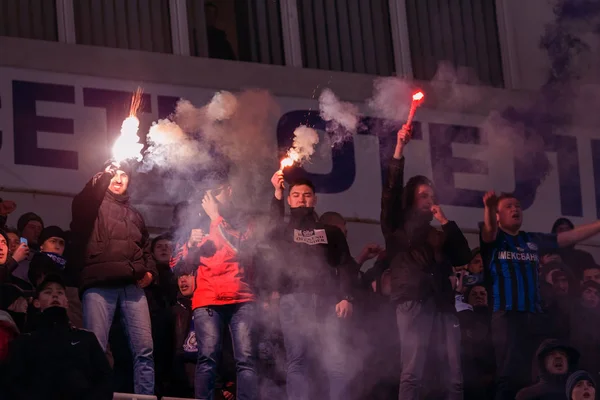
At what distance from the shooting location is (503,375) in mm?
12430

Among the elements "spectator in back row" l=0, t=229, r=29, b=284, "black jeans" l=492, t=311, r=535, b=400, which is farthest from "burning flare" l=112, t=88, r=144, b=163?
"black jeans" l=492, t=311, r=535, b=400

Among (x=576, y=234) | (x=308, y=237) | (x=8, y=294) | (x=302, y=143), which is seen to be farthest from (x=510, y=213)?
(x=8, y=294)

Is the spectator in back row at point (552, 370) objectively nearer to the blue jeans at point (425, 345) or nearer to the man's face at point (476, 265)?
the blue jeans at point (425, 345)

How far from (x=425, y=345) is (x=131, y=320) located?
95.7 inches

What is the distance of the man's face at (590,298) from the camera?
13.5 meters

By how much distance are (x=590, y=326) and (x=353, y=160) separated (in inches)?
174

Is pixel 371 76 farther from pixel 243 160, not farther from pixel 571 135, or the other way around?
pixel 243 160

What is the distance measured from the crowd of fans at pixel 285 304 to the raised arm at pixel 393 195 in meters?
0.01

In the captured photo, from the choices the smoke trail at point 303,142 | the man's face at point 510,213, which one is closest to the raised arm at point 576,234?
the man's face at point 510,213

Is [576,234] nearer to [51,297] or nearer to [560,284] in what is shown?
[560,284]

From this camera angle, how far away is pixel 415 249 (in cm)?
1230

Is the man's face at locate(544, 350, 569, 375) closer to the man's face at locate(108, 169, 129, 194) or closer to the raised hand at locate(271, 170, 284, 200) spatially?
the raised hand at locate(271, 170, 284, 200)

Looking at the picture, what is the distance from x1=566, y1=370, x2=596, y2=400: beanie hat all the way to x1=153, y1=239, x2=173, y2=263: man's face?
3.74 m

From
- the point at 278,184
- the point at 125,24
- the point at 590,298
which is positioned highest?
the point at 125,24
